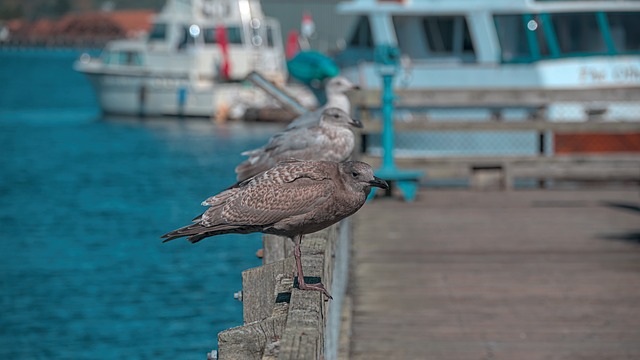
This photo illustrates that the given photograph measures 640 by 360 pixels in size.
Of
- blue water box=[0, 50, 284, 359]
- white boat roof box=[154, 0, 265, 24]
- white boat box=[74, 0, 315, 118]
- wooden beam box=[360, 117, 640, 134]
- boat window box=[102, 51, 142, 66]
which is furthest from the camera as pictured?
white boat roof box=[154, 0, 265, 24]

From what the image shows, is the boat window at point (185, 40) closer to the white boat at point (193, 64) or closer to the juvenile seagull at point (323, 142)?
the white boat at point (193, 64)

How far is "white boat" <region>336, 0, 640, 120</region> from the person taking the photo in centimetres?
1861

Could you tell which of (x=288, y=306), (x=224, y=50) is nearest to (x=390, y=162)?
(x=288, y=306)

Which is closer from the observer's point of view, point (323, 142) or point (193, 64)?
point (323, 142)

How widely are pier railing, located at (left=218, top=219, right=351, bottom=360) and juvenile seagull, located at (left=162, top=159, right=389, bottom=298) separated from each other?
20 cm

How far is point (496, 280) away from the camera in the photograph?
984cm

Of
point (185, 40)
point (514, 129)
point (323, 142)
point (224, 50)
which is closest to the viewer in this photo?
point (323, 142)

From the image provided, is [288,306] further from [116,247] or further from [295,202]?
[116,247]

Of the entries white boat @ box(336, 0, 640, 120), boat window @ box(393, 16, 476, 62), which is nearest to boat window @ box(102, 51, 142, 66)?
boat window @ box(393, 16, 476, 62)

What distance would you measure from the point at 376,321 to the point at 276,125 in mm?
38213

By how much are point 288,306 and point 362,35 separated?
18.5 meters

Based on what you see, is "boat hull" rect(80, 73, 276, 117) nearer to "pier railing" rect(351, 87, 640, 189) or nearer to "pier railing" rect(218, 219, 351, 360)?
"pier railing" rect(351, 87, 640, 189)

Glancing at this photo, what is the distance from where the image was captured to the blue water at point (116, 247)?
14.9m

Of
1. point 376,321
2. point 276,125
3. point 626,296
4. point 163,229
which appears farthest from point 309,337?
point 276,125
